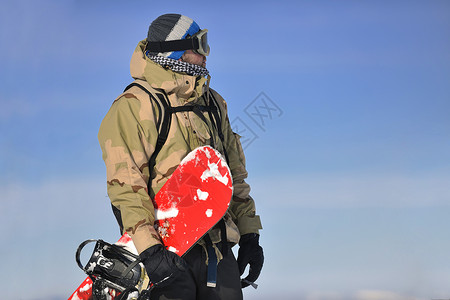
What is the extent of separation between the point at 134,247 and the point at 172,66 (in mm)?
1102

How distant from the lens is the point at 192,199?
3.33 meters

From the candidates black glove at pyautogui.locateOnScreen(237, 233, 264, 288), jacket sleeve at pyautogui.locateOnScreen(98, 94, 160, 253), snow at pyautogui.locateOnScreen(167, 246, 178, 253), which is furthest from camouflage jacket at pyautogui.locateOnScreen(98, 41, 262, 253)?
black glove at pyautogui.locateOnScreen(237, 233, 264, 288)

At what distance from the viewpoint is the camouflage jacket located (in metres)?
3.18

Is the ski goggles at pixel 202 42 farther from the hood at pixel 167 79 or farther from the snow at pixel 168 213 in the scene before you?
the snow at pixel 168 213

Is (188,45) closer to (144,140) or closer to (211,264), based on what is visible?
(144,140)

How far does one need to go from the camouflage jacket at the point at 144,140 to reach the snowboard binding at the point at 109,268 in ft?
0.59

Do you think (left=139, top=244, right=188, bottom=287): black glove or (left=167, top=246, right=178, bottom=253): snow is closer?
(left=139, top=244, right=188, bottom=287): black glove

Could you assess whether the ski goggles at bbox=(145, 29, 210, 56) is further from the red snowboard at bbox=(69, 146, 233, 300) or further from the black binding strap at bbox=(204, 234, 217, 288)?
the black binding strap at bbox=(204, 234, 217, 288)

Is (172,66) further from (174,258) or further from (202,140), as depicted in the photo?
(174,258)

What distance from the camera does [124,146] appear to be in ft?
10.6

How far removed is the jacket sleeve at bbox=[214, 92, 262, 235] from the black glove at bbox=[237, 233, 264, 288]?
0.15 feet

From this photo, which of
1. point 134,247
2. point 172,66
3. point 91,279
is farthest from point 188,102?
point 91,279

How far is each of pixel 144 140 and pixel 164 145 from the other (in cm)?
13

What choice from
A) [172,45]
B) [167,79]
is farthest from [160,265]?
[172,45]
